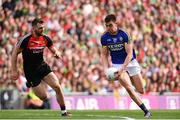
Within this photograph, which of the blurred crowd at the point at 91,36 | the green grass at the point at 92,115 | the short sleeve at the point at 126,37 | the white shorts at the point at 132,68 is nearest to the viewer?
the green grass at the point at 92,115

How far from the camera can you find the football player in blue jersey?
17.3m

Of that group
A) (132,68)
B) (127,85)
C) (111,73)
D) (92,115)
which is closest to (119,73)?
(111,73)

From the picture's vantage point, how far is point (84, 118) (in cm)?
1706

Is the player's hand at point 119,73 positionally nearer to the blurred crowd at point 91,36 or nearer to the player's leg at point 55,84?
the player's leg at point 55,84

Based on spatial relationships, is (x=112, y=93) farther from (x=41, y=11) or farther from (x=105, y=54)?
(x=105, y=54)

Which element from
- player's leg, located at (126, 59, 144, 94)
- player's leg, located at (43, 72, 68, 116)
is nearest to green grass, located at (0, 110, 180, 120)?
player's leg, located at (43, 72, 68, 116)

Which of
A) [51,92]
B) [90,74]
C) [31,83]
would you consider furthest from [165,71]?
[31,83]

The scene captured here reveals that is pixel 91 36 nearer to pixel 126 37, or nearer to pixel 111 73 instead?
pixel 126 37

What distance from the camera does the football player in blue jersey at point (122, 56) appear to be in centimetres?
1730

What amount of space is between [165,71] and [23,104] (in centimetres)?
587

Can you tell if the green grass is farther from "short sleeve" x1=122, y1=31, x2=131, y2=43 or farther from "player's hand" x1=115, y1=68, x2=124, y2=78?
"short sleeve" x1=122, y1=31, x2=131, y2=43

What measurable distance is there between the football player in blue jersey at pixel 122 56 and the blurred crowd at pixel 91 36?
28.3ft

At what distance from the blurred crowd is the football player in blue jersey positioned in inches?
339

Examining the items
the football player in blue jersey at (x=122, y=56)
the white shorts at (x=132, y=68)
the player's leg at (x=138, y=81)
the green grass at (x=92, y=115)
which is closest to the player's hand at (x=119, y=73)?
the football player in blue jersey at (x=122, y=56)
